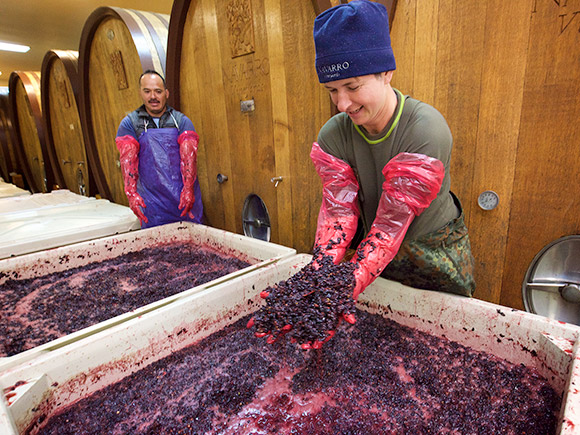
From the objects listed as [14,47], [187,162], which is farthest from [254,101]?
[14,47]

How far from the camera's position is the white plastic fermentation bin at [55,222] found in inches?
72.4

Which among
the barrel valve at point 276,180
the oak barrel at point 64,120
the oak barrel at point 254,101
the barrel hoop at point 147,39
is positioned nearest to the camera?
the oak barrel at point 254,101

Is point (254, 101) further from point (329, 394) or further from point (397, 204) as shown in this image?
point (329, 394)

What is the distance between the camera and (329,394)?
0.87 meters

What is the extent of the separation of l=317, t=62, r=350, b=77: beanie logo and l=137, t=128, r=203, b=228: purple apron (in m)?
1.64

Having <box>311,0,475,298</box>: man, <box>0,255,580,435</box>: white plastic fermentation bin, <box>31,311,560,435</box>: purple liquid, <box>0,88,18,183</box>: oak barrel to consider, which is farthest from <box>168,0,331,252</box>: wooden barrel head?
<box>0,88,18,183</box>: oak barrel

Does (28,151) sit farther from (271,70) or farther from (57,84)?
(271,70)

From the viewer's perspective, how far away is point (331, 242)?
3.74 ft

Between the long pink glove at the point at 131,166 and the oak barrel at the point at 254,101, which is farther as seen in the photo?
the long pink glove at the point at 131,166

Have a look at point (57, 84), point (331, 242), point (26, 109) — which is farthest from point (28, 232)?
point (26, 109)

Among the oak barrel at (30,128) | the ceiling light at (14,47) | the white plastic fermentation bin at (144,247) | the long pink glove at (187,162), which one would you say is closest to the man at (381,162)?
the white plastic fermentation bin at (144,247)

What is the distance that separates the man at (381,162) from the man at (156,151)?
135 centimetres

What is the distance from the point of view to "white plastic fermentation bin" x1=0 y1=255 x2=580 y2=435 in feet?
2.56

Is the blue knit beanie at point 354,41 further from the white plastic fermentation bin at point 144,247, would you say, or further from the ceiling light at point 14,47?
the ceiling light at point 14,47
